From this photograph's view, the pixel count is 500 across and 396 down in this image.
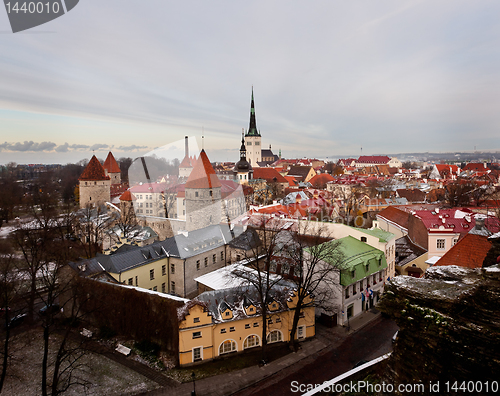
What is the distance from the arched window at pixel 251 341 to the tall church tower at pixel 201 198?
1620 cm

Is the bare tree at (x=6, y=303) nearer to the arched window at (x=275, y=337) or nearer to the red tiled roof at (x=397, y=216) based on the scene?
the arched window at (x=275, y=337)

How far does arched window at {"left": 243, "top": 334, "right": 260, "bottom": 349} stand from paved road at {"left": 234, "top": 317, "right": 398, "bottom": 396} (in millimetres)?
2245

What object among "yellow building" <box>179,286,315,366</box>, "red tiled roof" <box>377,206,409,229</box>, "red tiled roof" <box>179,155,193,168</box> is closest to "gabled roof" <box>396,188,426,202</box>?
"red tiled roof" <box>377,206,409,229</box>

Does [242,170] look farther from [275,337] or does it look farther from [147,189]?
[275,337]

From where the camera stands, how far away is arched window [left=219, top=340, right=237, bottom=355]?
14539 mm

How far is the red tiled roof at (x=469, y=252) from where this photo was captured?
1480 cm

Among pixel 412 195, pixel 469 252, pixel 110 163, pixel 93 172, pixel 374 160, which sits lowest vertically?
pixel 469 252

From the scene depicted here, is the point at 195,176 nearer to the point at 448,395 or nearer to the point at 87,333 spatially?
the point at 87,333

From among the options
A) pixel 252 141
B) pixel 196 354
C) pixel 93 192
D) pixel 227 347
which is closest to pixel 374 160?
pixel 252 141

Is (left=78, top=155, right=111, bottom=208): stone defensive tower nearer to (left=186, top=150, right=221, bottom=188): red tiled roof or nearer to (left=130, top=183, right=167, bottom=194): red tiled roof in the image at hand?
(left=130, top=183, right=167, bottom=194): red tiled roof

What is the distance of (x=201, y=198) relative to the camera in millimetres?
30250

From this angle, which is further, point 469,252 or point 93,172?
point 93,172

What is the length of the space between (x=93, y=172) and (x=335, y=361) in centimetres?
4085

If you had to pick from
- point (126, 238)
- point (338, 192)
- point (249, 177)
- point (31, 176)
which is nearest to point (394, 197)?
point (338, 192)
